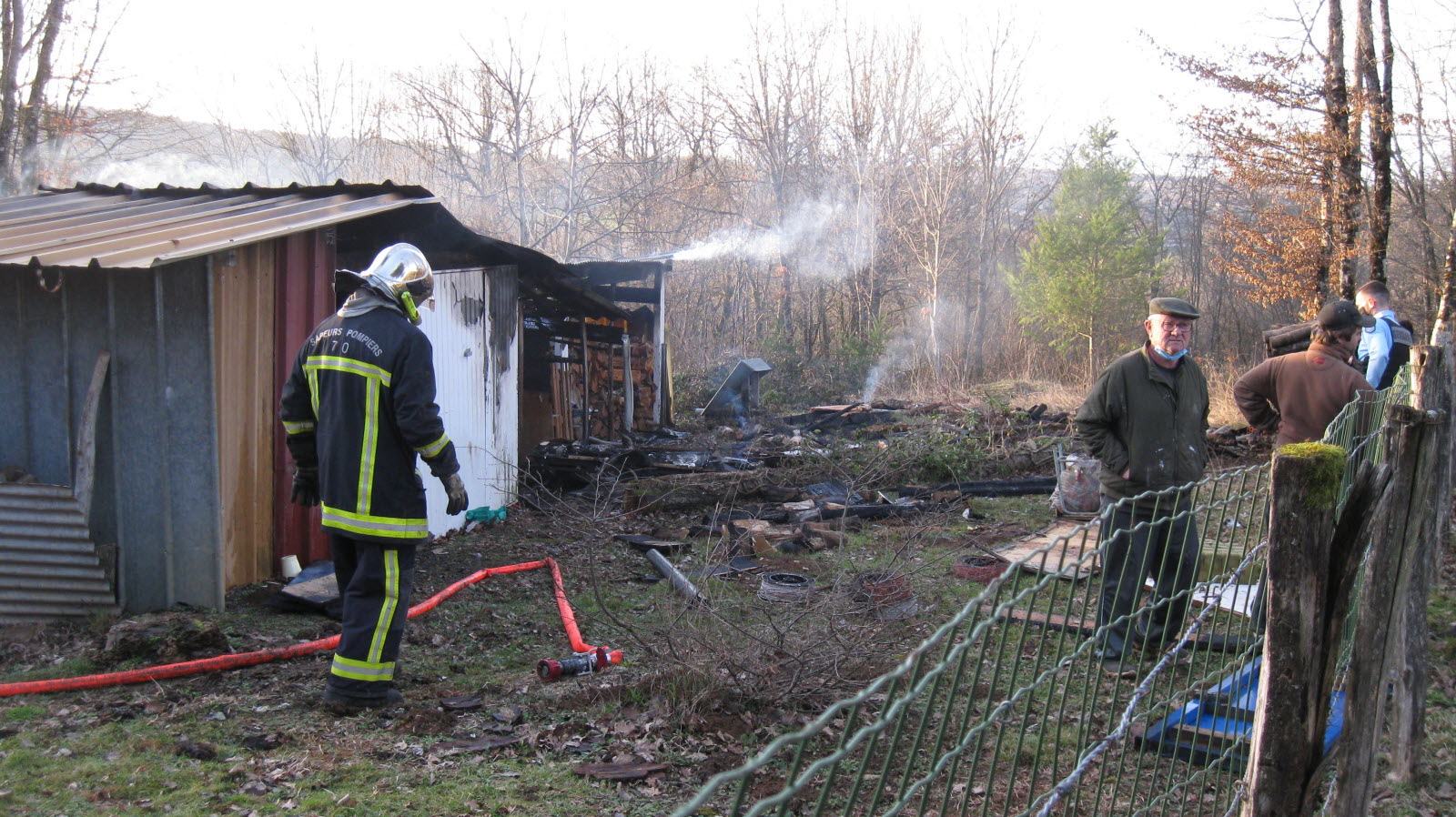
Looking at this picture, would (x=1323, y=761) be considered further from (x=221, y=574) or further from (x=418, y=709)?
(x=221, y=574)

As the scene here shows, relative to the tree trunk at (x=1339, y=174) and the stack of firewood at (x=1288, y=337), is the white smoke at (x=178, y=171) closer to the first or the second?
the stack of firewood at (x=1288, y=337)

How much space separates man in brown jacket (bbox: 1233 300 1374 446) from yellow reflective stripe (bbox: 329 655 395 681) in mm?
4703

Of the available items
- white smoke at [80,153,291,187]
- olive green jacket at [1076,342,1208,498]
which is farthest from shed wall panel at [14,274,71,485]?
white smoke at [80,153,291,187]

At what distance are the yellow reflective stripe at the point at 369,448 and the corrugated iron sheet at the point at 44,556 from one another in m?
2.19

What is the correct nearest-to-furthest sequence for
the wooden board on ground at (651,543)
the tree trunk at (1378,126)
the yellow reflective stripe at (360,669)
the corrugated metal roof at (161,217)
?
the yellow reflective stripe at (360,669), the corrugated metal roof at (161,217), the wooden board on ground at (651,543), the tree trunk at (1378,126)

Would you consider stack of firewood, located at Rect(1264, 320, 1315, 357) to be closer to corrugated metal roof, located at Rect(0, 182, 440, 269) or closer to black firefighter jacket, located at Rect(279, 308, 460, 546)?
black firefighter jacket, located at Rect(279, 308, 460, 546)

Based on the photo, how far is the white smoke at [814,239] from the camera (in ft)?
91.9

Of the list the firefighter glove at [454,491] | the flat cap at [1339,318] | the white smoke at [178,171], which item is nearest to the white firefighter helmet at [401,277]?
the firefighter glove at [454,491]

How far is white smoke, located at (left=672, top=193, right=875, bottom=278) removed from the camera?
28.0 m

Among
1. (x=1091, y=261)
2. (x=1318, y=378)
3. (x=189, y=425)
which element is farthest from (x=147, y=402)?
(x=1091, y=261)

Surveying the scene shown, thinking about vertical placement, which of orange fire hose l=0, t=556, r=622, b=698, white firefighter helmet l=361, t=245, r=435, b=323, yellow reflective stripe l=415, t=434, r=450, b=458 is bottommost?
orange fire hose l=0, t=556, r=622, b=698

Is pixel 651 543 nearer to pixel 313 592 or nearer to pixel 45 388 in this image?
pixel 313 592

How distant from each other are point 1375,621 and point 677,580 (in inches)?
155

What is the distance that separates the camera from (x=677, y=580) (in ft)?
19.3
